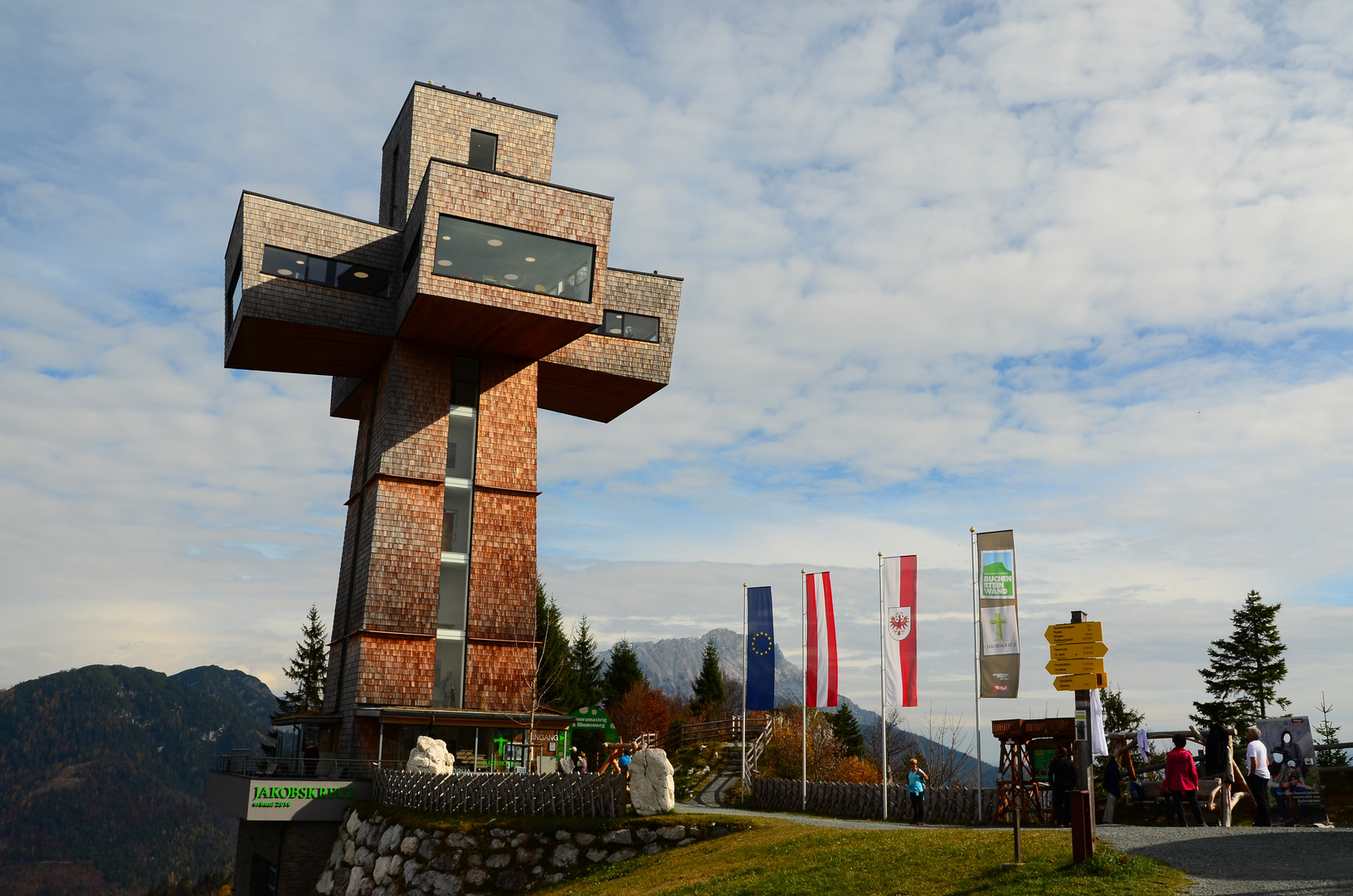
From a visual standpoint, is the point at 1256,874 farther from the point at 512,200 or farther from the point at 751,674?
the point at 512,200

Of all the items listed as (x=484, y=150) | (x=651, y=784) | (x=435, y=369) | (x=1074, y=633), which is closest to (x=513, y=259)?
(x=435, y=369)

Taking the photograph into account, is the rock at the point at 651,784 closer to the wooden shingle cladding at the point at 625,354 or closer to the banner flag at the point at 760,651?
the banner flag at the point at 760,651

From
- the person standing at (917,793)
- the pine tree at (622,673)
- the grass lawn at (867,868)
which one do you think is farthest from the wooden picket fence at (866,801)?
the pine tree at (622,673)

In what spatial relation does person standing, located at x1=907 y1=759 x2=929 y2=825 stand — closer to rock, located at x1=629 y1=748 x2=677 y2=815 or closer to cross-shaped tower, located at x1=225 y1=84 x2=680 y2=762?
rock, located at x1=629 y1=748 x2=677 y2=815

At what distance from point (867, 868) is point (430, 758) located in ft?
50.8

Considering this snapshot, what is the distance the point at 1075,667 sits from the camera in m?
14.0

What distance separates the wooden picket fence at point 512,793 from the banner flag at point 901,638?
9.40 meters

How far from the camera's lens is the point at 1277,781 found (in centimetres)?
2166

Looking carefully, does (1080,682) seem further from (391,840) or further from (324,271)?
(324,271)

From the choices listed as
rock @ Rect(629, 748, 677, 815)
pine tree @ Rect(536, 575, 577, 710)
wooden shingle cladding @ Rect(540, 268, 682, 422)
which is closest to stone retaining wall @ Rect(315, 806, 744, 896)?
rock @ Rect(629, 748, 677, 815)

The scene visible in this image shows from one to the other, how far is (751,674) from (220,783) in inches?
683

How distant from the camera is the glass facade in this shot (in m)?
38.2

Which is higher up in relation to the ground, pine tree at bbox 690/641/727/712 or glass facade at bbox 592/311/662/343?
glass facade at bbox 592/311/662/343

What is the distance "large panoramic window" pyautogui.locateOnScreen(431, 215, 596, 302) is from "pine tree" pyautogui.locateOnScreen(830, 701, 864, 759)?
3937cm
